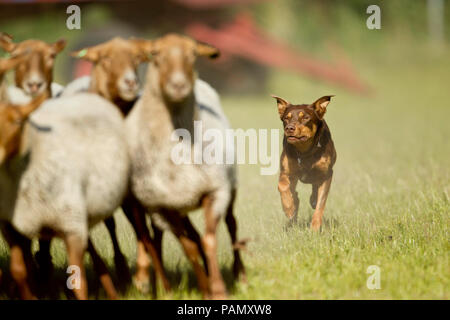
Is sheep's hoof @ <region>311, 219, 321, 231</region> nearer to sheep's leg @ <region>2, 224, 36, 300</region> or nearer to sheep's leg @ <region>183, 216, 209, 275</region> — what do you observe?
sheep's leg @ <region>183, 216, 209, 275</region>

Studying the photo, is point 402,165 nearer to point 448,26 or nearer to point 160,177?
point 160,177

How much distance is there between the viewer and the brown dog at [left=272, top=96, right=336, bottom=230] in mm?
6441

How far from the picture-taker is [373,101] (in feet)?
60.8

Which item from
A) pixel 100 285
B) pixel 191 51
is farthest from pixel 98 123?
pixel 100 285

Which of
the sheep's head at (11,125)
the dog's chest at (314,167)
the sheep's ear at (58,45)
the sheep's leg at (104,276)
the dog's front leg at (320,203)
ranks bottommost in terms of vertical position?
the sheep's leg at (104,276)

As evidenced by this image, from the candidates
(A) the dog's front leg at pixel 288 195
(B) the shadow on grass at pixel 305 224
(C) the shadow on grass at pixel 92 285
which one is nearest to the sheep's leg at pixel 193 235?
(C) the shadow on grass at pixel 92 285

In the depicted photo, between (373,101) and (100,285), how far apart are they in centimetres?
1435

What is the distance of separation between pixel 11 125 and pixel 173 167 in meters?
1.02

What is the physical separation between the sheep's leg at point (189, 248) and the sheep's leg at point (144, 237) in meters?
0.29

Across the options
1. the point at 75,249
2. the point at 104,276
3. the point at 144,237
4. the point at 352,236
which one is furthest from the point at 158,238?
the point at 352,236

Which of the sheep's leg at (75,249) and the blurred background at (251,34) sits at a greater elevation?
the blurred background at (251,34)

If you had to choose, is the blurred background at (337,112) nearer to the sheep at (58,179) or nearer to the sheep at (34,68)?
the sheep at (58,179)

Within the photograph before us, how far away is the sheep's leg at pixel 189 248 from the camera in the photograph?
15.3ft

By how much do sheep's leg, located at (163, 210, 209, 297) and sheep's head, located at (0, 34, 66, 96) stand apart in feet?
3.96
